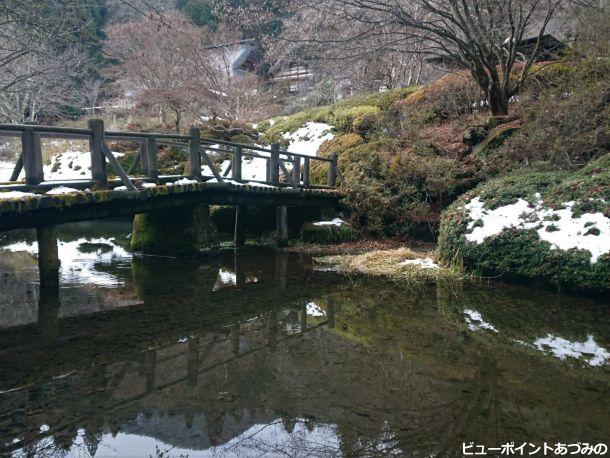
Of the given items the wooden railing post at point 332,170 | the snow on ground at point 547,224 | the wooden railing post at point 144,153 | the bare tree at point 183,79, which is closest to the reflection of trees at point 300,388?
the snow on ground at point 547,224

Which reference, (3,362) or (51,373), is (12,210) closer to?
(3,362)

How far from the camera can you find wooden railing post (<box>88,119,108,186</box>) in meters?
7.29

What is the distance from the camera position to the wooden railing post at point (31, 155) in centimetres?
630

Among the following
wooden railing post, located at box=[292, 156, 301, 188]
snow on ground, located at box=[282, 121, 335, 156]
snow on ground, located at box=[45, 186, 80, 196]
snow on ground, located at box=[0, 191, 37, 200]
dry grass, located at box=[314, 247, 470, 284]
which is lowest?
dry grass, located at box=[314, 247, 470, 284]

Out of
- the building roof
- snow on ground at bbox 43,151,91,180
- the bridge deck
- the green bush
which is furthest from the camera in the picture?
snow on ground at bbox 43,151,91,180

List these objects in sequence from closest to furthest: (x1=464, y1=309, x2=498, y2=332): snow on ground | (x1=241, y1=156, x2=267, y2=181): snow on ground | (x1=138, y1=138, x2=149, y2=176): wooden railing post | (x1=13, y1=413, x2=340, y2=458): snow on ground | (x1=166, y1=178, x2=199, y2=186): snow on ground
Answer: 1. (x1=13, y1=413, x2=340, y2=458): snow on ground
2. (x1=464, y1=309, x2=498, y2=332): snow on ground
3. (x1=138, y1=138, x2=149, y2=176): wooden railing post
4. (x1=166, y1=178, x2=199, y2=186): snow on ground
5. (x1=241, y1=156, x2=267, y2=181): snow on ground

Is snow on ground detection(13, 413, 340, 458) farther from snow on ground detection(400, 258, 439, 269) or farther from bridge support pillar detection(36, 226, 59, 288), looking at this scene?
snow on ground detection(400, 258, 439, 269)

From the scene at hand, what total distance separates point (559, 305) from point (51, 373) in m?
7.12

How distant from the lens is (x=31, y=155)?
638 cm

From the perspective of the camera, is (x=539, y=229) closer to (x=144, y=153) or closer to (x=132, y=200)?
(x=132, y=200)

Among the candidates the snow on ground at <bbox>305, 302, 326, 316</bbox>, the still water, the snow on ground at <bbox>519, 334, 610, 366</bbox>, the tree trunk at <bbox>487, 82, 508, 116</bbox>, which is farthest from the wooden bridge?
the snow on ground at <bbox>519, 334, 610, 366</bbox>

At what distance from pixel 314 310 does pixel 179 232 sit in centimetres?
525

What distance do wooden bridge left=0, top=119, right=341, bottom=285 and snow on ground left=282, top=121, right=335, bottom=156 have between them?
4.80m

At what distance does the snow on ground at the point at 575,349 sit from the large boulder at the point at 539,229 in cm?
196
